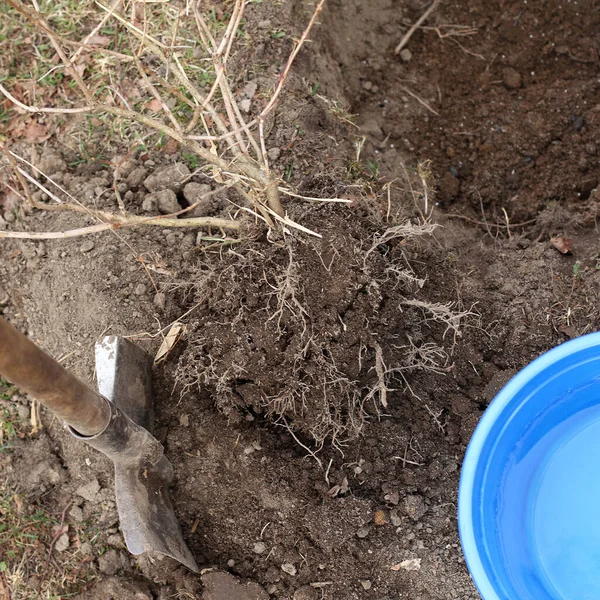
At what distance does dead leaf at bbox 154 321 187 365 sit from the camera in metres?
1.84

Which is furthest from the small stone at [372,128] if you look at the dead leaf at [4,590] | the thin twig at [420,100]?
the dead leaf at [4,590]

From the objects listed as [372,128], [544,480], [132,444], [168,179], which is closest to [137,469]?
[132,444]

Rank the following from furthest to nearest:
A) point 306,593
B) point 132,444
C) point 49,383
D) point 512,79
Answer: point 512,79, point 306,593, point 132,444, point 49,383

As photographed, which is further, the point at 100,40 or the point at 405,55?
the point at 405,55

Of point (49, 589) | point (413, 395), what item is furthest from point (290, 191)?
point (49, 589)

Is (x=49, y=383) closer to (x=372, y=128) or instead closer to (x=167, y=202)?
(x=167, y=202)

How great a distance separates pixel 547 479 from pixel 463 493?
1.72 ft

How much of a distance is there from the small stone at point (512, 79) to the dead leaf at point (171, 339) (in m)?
1.49

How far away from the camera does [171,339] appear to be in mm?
1844

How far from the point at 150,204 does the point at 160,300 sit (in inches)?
12.4

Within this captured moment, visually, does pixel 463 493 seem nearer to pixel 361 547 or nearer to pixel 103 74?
pixel 361 547

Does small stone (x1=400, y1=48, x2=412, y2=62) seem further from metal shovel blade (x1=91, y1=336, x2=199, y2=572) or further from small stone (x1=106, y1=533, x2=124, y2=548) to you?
small stone (x1=106, y1=533, x2=124, y2=548)

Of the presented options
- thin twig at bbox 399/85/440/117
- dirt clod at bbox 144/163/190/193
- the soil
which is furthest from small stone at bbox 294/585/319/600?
thin twig at bbox 399/85/440/117

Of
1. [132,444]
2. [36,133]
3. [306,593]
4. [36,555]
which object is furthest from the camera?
[36,133]
